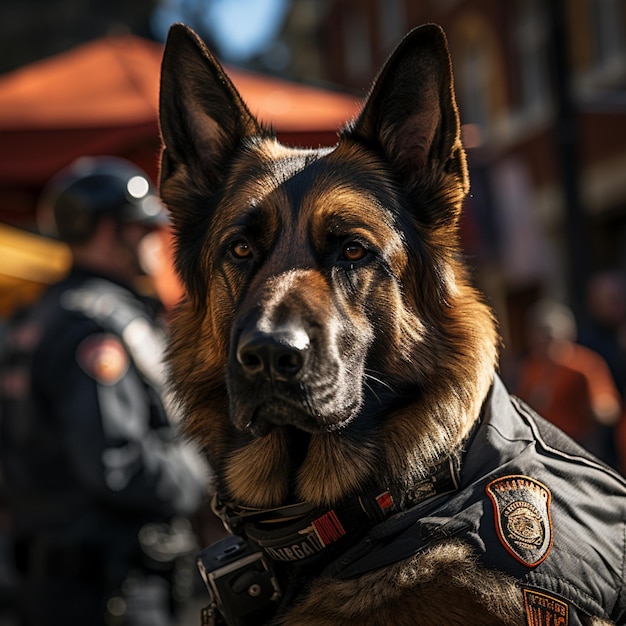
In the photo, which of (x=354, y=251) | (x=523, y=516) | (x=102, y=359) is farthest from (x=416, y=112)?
(x=102, y=359)

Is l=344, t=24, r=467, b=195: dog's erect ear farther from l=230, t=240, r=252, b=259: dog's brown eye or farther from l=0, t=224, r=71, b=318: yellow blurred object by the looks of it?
l=0, t=224, r=71, b=318: yellow blurred object

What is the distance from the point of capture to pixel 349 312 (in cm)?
239

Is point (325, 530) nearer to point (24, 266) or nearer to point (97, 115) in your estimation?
point (97, 115)

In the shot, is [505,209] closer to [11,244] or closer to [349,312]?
[11,244]

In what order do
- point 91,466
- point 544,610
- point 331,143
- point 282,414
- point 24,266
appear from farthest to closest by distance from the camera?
point 24,266
point 331,143
point 91,466
point 282,414
point 544,610

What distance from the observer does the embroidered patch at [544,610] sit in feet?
6.71

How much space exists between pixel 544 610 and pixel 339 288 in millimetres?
923

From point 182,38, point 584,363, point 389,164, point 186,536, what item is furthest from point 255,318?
point 584,363

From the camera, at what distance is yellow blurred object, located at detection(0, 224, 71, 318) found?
19.2ft

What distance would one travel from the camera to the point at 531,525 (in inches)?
84.0

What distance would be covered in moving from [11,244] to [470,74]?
15.0m

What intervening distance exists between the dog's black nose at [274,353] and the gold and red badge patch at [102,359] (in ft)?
4.83

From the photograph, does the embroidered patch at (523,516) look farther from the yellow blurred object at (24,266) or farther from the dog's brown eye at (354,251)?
the yellow blurred object at (24,266)

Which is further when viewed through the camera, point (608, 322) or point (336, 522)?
point (608, 322)
